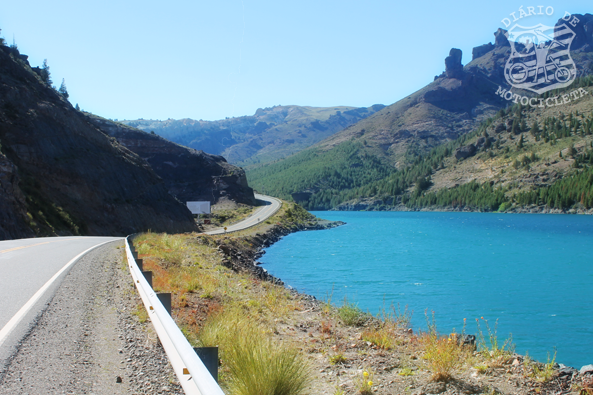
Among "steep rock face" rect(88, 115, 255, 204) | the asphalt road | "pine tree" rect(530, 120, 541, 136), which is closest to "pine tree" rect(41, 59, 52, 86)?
"steep rock face" rect(88, 115, 255, 204)

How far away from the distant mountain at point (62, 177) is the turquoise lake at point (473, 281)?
15.7 metres

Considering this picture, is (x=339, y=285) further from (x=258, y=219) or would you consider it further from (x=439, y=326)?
(x=258, y=219)

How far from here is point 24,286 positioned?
9.25m

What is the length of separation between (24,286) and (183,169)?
8506 cm

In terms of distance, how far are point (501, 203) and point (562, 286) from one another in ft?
351

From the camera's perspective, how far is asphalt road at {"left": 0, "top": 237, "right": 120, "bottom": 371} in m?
5.93

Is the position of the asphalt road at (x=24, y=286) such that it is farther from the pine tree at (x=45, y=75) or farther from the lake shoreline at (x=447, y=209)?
the lake shoreline at (x=447, y=209)

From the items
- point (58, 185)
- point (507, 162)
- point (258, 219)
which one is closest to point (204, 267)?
point (58, 185)

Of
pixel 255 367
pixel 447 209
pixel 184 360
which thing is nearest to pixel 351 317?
pixel 255 367

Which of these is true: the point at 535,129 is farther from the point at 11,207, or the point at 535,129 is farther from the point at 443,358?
the point at 443,358

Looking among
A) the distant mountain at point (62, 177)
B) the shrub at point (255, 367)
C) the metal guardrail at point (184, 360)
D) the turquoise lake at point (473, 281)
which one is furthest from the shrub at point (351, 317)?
the distant mountain at point (62, 177)

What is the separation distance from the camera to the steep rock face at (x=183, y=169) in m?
86.1

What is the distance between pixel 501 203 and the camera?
125 meters

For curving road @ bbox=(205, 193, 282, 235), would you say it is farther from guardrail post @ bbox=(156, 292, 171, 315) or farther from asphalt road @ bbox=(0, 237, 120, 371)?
guardrail post @ bbox=(156, 292, 171, 315)
